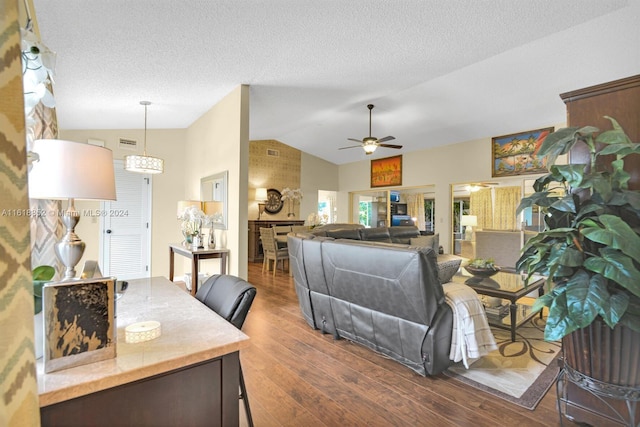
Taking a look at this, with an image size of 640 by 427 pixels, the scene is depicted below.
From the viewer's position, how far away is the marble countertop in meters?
0.82

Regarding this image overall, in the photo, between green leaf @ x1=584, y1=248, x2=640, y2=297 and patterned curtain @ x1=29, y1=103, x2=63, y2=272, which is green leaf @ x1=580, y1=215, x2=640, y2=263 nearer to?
green leaf @ x1=584, y1=248, x2=640, y2=297

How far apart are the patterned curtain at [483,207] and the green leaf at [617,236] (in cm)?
722

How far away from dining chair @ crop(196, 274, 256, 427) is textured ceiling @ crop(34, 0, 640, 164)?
1.96 metres

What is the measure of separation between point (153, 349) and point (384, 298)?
1.76 meters

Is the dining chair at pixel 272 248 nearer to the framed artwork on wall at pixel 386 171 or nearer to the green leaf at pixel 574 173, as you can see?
the framed artwork on wall at pixel 386 171

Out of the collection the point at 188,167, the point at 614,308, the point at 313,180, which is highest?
the point at 313,180

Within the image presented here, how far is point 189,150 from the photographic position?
5.50 m

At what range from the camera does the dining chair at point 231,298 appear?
1.42 meters

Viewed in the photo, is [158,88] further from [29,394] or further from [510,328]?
[510,328]

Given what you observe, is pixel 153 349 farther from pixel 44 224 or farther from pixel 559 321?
pixel 559 321

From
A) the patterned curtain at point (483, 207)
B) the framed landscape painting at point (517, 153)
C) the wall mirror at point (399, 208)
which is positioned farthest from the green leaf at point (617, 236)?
the wall mirror at point (399, 208)

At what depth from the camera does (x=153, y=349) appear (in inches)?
39.8

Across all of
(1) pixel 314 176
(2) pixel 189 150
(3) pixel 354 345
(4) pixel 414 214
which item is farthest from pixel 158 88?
(4) pixel 414 214

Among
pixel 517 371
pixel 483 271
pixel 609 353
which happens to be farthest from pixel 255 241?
pixel 609 353
